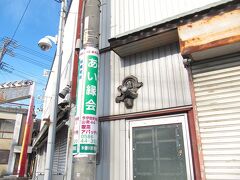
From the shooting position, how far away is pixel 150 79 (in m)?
5.38

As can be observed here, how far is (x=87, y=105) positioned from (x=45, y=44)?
4.65 m

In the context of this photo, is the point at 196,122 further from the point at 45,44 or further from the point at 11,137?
the point at 11,137

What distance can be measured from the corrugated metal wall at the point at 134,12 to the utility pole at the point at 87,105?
152cm

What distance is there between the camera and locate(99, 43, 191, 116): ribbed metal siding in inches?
193

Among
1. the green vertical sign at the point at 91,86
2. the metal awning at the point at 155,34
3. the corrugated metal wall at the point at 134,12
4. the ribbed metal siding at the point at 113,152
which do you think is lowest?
the ribbed metal siding at the point at 113,152

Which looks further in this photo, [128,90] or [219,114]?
[128,90]

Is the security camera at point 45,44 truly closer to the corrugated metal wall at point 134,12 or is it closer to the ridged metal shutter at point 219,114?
the corrugated metal wall at point 134,12

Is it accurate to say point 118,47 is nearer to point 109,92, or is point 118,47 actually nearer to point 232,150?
point 109,92

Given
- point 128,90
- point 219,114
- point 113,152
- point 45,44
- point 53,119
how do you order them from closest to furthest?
1. point 219,114
2. point 113,152
3. point 128,90
4. point 53,119
5. point 45,44

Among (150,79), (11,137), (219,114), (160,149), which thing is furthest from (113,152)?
(11,137)

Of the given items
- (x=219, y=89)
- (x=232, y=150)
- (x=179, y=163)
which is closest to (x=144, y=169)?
(x=179, y=163)

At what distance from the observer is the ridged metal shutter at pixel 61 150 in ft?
26.8

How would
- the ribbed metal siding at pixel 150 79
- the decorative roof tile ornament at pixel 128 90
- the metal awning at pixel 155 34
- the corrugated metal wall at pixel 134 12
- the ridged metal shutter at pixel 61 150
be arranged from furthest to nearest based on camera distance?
the ridged metal shutter at pixel 61 150 → the corrugated metal wall at pixel 134 12 → the decorative roof tile ornament at pixel 128 90 → the ribbed metal siding at pixel 150 79 → the metal awning at pixel 155 34

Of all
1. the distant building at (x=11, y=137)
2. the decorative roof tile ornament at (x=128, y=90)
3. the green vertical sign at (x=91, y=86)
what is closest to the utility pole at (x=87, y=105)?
the green vertical sign at (x=91, y=86)
